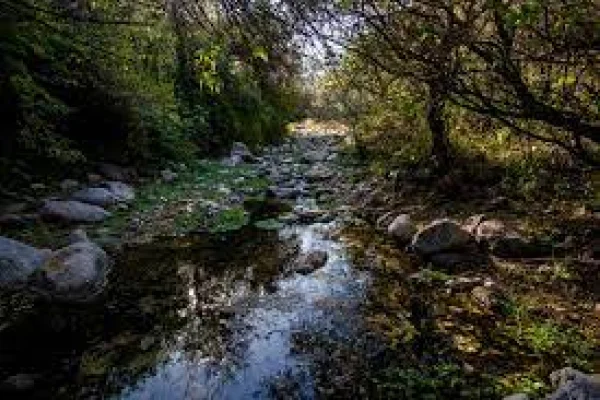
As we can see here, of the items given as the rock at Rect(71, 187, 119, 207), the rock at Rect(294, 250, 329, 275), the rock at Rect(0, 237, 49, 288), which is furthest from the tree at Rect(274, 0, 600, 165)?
the rock at Rect(71, 187, 119, 207)

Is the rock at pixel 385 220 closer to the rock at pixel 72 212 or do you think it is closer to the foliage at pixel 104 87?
the foliage at pixel 104 87

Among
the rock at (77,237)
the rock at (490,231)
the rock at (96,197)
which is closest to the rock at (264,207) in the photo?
the rock at (96,197)

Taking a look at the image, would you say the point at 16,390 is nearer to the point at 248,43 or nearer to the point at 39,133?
the point at 248,43

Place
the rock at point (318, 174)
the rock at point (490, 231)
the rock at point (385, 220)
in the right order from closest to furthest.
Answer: the rock at point (490, 231) → the rock at point (385, 220) → the rock at point (318, 174)

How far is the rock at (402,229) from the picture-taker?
832 centimetres

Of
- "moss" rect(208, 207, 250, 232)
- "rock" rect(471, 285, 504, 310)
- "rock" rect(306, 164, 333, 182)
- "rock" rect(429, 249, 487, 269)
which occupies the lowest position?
"rock" rect(471, 285, 504, 310)

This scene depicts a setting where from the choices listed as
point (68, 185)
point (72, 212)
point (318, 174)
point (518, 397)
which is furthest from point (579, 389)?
point (318, 174)

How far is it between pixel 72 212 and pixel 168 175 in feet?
13.2

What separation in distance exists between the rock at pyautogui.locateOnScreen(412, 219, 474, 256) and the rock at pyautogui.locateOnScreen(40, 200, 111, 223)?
4.48 m

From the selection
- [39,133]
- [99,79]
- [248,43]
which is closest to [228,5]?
[248,43]

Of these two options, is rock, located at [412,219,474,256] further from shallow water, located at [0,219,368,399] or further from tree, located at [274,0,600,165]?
tree, located at [274,0,600,165]

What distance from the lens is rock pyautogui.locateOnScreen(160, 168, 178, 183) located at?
1276 centimetres

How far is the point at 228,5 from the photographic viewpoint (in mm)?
3826

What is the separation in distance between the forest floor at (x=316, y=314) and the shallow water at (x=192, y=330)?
0.02m
